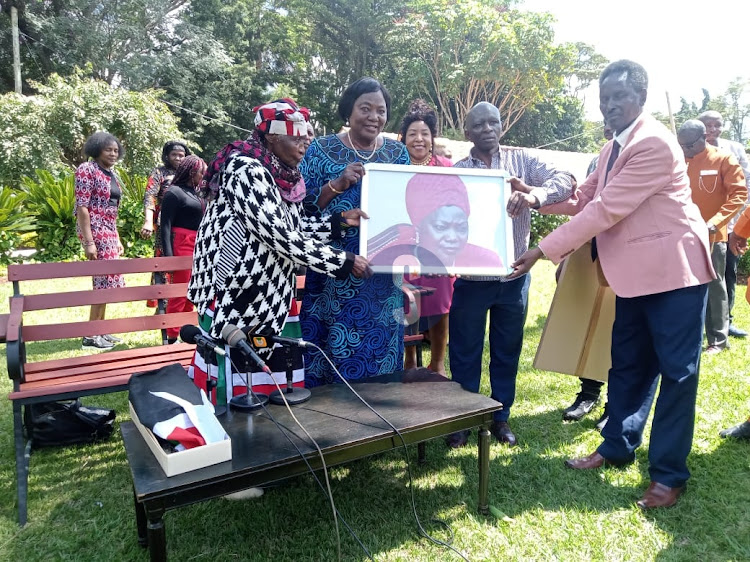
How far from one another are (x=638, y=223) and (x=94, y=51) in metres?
30.9

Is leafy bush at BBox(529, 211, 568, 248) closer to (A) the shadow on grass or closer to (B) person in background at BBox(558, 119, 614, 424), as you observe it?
(B) person in background at BBox(558, 119, 614, 424)

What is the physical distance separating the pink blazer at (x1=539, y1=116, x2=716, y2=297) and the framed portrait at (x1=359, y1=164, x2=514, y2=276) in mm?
508

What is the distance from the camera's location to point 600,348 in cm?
416

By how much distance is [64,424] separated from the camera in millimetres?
3898

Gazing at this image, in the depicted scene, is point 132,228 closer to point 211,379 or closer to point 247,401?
point 211,379

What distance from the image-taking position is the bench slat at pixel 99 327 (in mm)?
3596

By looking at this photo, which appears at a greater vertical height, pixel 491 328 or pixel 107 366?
pixel 491 328

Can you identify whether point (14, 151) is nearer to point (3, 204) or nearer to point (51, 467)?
point (3, 204)

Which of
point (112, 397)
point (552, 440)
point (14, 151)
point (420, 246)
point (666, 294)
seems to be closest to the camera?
point (666, 294)

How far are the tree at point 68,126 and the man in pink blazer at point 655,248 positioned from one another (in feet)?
56.7

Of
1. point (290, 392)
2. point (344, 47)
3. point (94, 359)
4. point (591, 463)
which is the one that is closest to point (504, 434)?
point (591, 463)

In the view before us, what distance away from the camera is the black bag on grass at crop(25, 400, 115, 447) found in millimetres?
3820

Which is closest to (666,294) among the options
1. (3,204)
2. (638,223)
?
(638,223)

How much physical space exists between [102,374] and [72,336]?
0.42 metres
